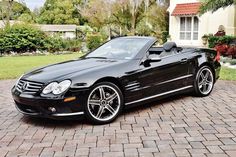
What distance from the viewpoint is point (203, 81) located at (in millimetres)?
7305

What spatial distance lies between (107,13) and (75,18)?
58.2 ft

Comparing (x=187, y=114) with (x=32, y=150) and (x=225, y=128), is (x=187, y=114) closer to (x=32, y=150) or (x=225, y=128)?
(x=225, y=128)

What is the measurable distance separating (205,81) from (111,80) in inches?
106

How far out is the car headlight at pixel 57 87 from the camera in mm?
5090

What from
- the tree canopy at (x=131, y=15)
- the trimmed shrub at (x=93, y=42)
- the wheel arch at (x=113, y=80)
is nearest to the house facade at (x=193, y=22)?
the tree canopy at (x=131, y=15)

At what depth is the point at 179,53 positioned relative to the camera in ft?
22.3

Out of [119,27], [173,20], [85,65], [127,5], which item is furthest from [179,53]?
[119,27]

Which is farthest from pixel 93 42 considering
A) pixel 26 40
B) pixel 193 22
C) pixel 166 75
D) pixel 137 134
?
pixel 137 134

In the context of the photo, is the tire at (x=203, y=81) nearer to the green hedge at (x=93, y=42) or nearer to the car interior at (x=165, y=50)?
the car interior at (x=165, y=50)

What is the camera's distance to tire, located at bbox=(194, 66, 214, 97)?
7.08 metres

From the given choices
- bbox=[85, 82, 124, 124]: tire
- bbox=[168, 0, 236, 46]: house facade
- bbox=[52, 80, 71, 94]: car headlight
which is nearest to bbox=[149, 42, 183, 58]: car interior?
bbox=[85, 82, 124, 124]: tire

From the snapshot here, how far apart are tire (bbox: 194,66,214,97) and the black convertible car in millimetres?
21

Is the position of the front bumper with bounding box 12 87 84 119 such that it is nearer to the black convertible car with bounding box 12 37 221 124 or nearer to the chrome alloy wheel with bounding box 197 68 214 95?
the black convertible car with bounding box 12 37 221 124

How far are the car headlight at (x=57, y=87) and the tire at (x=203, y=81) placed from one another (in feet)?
9.93
